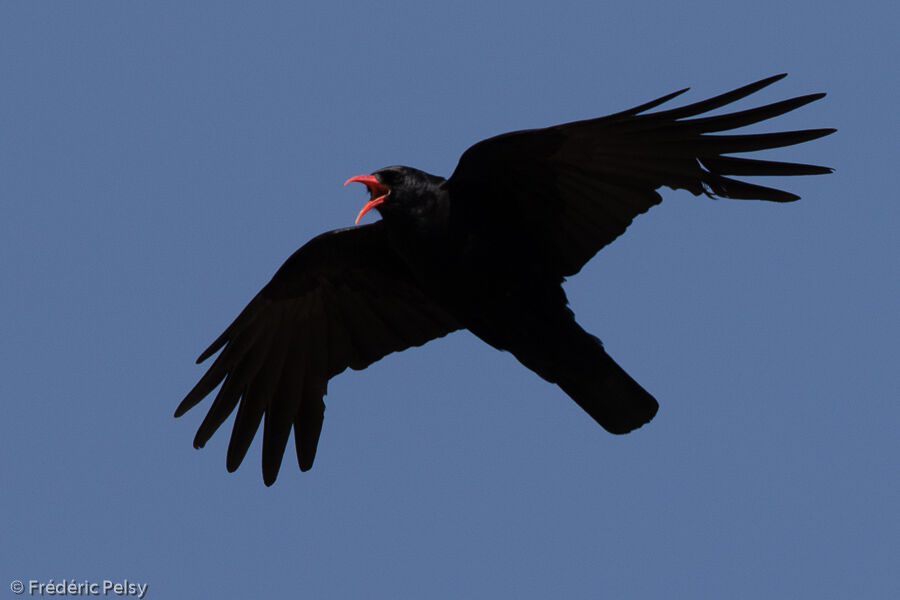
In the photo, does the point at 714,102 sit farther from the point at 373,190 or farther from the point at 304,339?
the point at 304,339

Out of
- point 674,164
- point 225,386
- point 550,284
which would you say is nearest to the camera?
point 674,164

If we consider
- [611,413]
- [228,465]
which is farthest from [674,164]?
[228,465]

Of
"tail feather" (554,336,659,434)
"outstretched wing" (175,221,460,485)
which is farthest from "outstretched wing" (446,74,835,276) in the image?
"outstretched wing" (175,221,460,485)

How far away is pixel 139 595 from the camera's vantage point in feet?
31.6

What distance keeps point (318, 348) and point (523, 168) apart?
279 centimetres

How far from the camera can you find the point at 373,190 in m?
9.38

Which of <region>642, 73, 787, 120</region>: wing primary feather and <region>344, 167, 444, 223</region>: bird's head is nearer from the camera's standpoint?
<region>642, 73, 787, 120</region>: wing primary feather

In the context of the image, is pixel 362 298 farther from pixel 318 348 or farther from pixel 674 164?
pixel 674 164

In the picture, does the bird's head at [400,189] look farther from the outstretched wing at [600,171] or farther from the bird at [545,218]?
the outstretched wing at [600,171]

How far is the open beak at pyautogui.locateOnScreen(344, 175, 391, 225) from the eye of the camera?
364 inches

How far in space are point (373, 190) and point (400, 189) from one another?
232mm

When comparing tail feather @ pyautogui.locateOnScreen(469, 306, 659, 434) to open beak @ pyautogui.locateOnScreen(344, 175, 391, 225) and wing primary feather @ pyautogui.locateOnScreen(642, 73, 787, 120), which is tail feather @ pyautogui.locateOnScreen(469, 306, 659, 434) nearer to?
open beak @ pyautogui.locateOnScreen(344, 175, 391, 225)

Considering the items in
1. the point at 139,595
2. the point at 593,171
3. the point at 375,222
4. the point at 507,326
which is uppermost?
the point at 375,222

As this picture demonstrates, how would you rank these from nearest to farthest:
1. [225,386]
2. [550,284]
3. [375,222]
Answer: [550,284] < [375,222] < [225,386]
